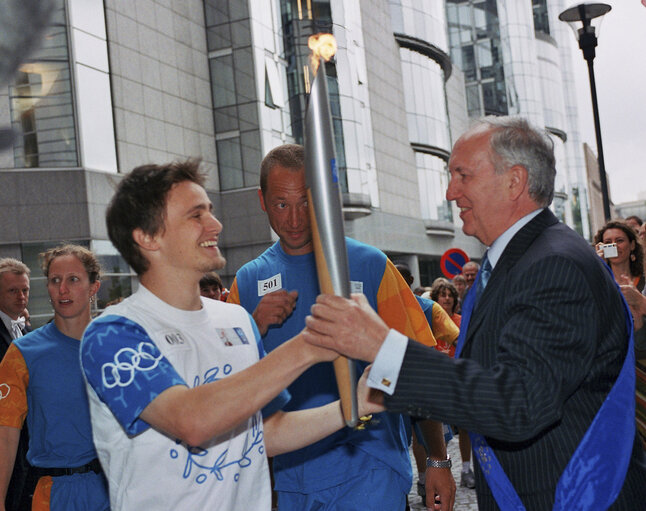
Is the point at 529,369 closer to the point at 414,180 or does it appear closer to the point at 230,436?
the point at 230,436

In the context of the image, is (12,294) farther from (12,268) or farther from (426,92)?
(426,92)

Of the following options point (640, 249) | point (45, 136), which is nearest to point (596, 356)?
point (640, 249)

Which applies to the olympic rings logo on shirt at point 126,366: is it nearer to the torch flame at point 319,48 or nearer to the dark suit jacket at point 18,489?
the torch flame at point 319,48

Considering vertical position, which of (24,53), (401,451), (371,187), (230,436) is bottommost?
(401,451)

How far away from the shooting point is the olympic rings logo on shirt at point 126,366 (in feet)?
7.48

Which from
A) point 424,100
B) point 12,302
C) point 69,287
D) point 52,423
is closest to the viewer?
point 52,423

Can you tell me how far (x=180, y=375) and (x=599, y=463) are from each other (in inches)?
49.0

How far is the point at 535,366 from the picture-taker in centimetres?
225

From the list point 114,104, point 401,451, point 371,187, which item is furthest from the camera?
point 371,187

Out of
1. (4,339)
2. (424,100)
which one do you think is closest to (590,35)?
(4,339)

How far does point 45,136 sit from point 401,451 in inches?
700

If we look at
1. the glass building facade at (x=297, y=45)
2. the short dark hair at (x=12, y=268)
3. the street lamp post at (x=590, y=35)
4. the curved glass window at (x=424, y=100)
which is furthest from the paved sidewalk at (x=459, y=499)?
the curved glass window at (x=424, y=100)

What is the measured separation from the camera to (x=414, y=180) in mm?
39375

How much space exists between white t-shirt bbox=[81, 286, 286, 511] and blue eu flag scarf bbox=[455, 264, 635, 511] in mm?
735
